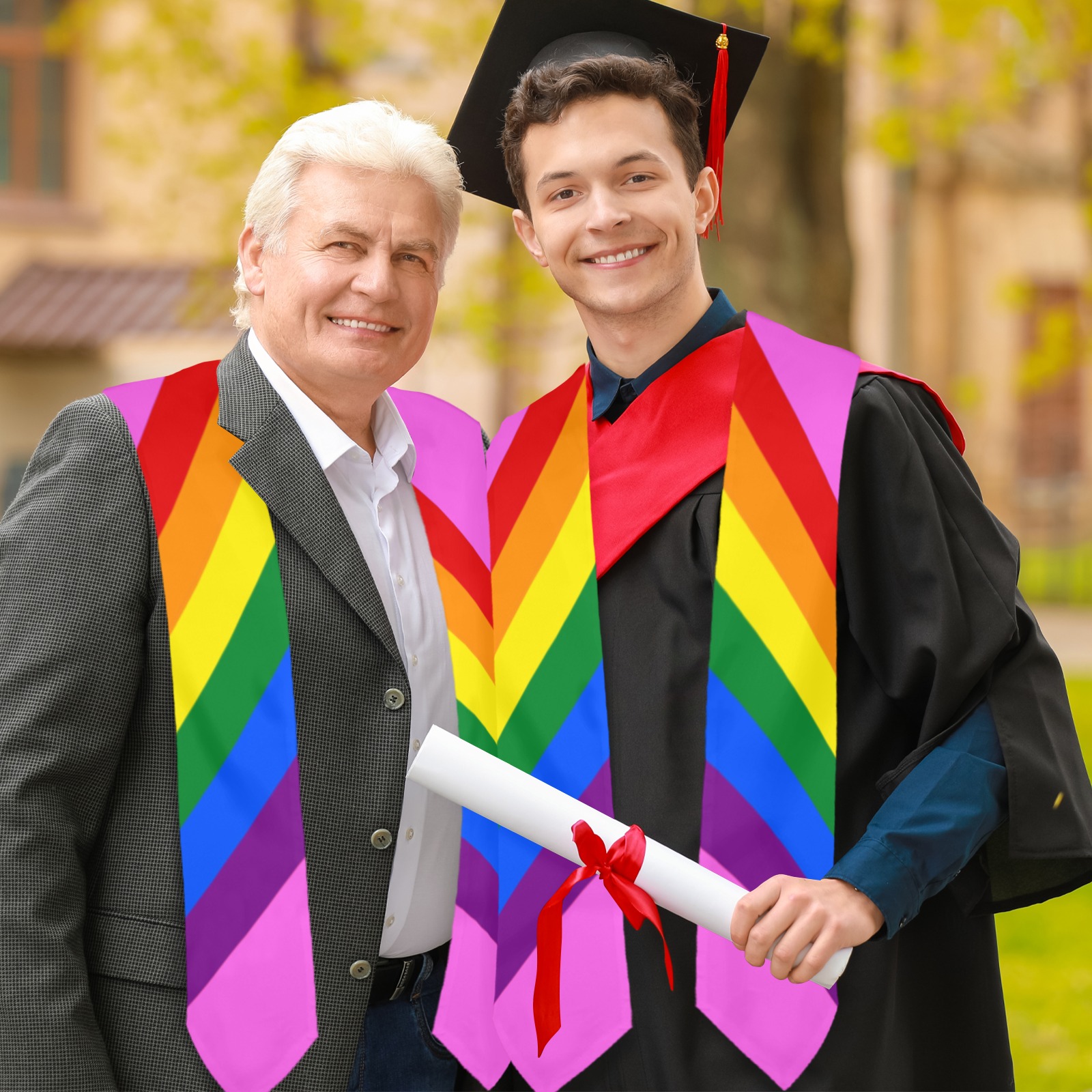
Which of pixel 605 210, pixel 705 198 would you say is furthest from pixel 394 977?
pixel 705 198

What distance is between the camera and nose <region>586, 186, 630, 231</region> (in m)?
2.17

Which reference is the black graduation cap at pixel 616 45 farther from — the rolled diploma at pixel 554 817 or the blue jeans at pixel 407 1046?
the blue jeans at pixel 407 1046

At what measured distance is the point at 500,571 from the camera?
2.32 meters

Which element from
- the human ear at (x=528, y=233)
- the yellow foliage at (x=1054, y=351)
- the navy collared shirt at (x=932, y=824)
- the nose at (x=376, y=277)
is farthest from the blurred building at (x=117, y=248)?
the navy collared shirt at (x=932, y=824)

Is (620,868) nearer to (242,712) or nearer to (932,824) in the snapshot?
(932,824)

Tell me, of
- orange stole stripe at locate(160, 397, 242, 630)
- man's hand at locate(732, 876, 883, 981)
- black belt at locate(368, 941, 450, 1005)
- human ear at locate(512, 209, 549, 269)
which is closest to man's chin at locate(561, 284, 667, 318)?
human ear at locate(512, 209, 549, 269)

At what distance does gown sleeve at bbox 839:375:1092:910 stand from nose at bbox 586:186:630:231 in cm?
47

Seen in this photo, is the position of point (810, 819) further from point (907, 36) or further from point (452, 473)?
point (907, 36)

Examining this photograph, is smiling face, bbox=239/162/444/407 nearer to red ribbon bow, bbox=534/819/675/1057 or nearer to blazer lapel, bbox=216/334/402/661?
blazer lapel, bbox=216/334/402/661

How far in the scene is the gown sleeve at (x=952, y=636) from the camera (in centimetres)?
197

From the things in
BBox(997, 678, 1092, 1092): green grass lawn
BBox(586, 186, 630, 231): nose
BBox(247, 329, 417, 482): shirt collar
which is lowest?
BBox(997, 678, 1092, 1092): green grass lawn

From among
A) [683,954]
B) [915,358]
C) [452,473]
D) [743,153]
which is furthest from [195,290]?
[915,358]

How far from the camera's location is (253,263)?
2.34m

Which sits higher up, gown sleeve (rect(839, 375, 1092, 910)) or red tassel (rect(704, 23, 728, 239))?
red tassel (rect(704, 23, 728, 239))
